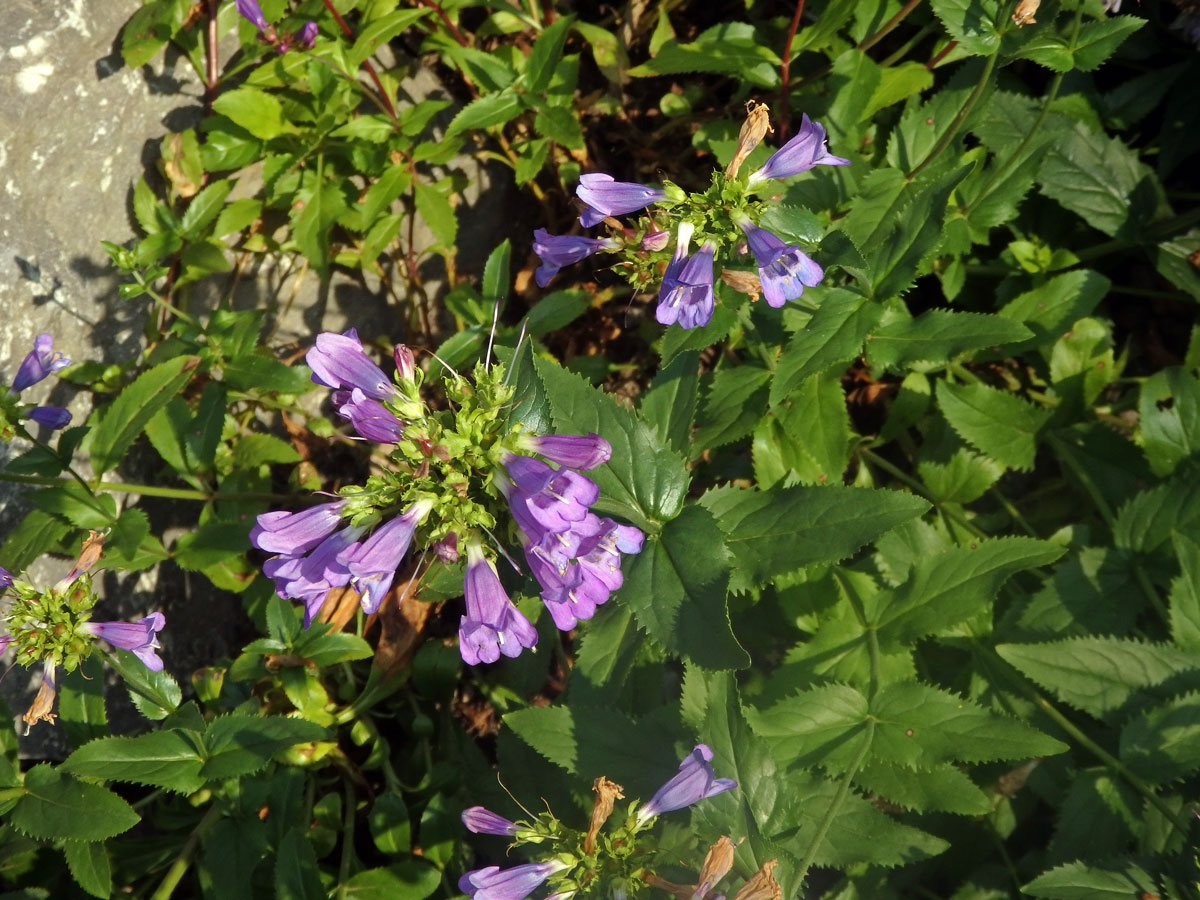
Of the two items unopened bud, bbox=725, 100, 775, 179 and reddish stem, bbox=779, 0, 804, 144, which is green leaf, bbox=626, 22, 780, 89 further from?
unopened bud, bbox=725, 100, 775, 179

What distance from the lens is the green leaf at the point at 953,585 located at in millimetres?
3707

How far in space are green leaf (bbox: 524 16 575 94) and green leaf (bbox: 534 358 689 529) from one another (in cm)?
245

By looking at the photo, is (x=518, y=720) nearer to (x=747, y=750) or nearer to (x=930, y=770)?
(x=747, y=750)

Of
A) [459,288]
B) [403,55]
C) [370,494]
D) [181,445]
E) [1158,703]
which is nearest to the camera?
[370,494]

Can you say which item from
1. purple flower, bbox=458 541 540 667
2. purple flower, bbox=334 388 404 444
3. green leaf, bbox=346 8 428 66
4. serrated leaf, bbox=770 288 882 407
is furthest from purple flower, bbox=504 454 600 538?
green leaf, bbox=346 8 428 66

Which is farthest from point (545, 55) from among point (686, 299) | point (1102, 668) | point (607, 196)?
point (1102, 668)

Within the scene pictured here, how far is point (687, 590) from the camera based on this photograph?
2.96 m

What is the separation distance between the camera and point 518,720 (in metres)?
3.59

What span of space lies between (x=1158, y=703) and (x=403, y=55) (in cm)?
549

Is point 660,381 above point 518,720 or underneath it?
above

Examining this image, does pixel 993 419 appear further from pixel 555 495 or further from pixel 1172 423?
→ pixel 555 495

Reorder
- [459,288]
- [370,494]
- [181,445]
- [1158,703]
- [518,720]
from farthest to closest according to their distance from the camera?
[459,288] → [181,445] → [1158,703] → [518,720] → [370,494]

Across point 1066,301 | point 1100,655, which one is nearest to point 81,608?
point 1100,655

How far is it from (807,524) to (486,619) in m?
1.29
